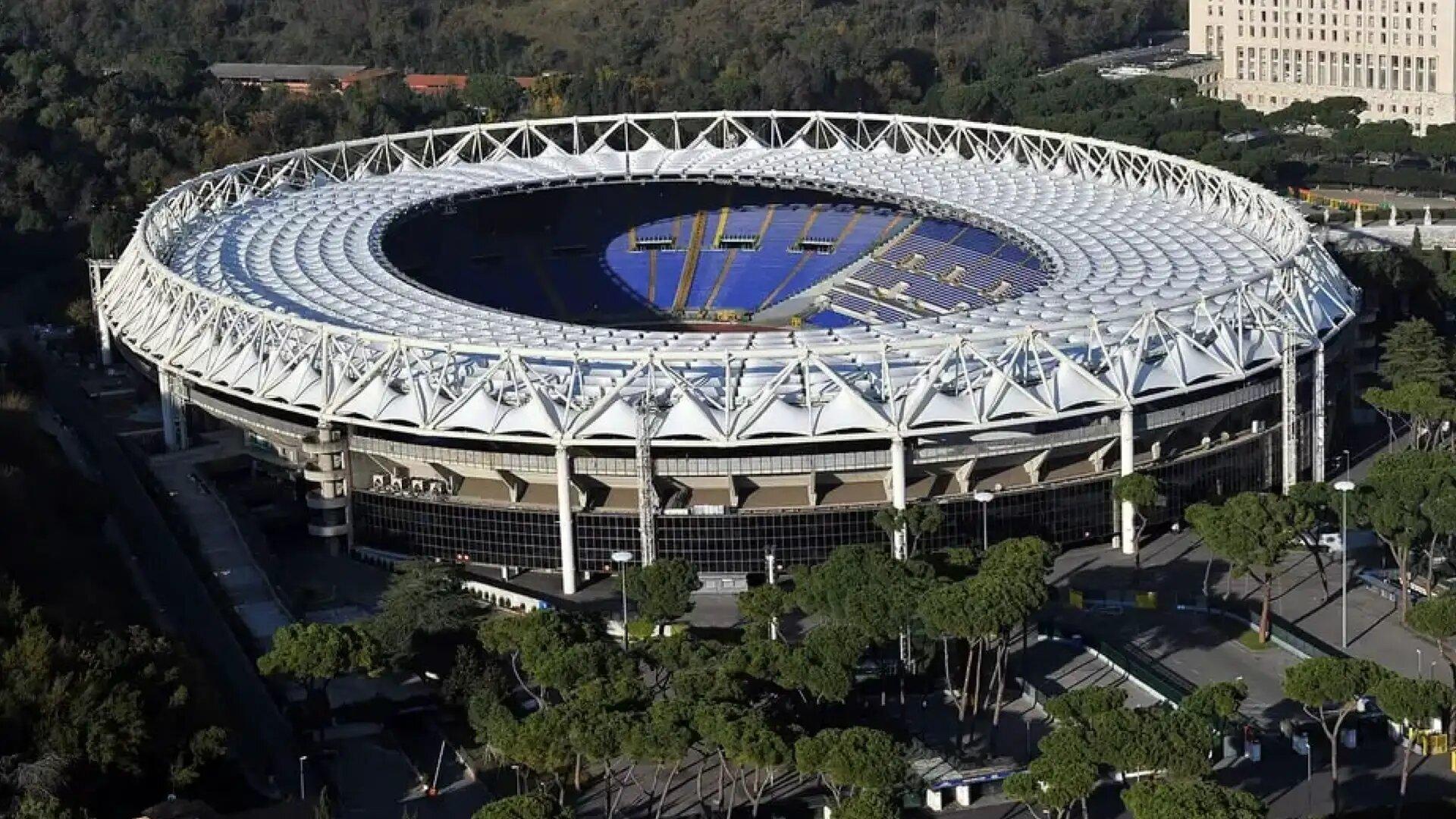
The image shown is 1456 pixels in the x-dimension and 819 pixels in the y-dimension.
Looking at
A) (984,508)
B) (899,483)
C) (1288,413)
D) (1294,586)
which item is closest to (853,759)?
(899,483)

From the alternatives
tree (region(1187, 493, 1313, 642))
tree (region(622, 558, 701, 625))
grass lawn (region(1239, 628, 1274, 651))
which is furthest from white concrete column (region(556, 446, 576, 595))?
grass lawn (region(1239, 628, 1274, 651))

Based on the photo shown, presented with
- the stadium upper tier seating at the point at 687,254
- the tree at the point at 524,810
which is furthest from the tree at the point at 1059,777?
the stadium upper tier seating at the point at 687,254

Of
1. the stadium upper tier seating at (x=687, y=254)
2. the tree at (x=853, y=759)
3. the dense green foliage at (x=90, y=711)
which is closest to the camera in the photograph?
the tree at (x=853, y=759)

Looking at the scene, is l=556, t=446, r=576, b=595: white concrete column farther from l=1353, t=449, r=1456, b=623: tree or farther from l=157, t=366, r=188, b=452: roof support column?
l=1353, t=449, r=1456, b=623: tree

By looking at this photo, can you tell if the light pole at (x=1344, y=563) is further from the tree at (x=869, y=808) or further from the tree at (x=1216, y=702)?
the tree at (x=869, y=808)

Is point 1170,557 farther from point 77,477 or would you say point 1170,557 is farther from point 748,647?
point 77,477

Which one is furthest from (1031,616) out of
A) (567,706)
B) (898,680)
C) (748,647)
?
(567,706)
